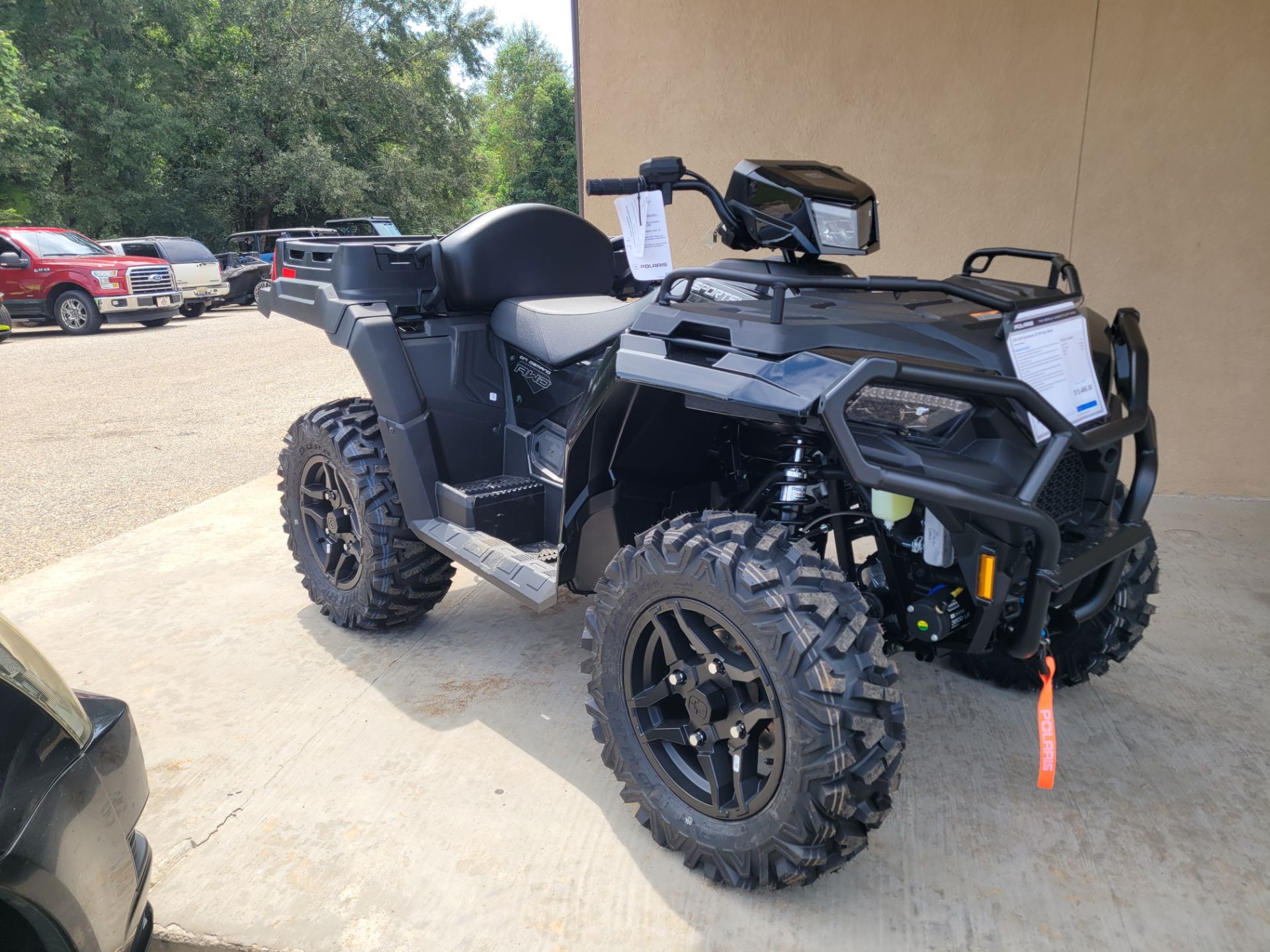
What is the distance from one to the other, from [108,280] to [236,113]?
17.4m

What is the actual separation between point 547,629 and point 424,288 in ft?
4.51

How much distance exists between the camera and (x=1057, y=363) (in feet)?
6.61

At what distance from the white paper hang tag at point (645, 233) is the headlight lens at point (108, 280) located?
15647 mm

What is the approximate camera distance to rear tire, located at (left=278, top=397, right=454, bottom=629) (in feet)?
10.8

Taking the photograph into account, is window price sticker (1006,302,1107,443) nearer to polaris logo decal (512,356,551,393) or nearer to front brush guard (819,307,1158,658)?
front brush guard (819,307,1158,658)

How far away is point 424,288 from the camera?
342 cm

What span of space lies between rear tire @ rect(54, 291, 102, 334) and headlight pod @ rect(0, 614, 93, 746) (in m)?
15.9

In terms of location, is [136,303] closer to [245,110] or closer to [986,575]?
[986,575]

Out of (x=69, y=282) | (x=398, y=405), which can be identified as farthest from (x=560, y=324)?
(x=69, y=282)

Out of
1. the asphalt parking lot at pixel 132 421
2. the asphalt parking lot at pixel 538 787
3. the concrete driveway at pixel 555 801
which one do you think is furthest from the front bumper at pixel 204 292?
the concrete driveway at pixel 555 801

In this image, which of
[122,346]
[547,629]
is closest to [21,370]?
[122,346]

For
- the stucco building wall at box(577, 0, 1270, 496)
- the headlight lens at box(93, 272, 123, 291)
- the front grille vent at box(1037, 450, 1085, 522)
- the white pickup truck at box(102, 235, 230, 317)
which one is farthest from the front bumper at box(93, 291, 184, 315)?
the front grille vent at box(1037, 450, 1085, 522)

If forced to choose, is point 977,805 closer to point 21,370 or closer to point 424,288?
point 424,288

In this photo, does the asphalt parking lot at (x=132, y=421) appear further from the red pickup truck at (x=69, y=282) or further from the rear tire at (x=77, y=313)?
the red pickup truck at (x=69, y=282)
